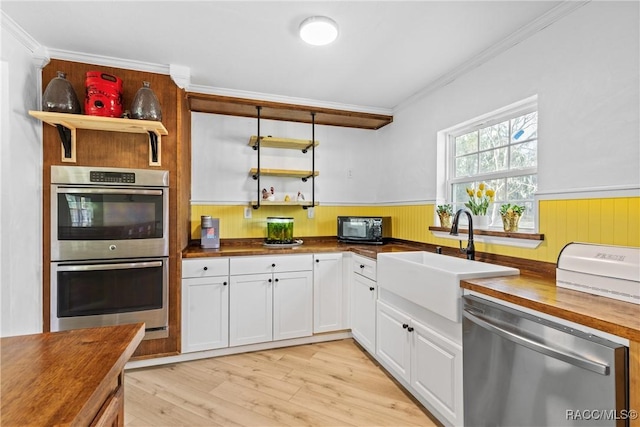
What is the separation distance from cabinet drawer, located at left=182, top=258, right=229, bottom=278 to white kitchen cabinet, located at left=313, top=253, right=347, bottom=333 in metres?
0.79

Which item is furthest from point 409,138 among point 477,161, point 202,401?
point 202,401

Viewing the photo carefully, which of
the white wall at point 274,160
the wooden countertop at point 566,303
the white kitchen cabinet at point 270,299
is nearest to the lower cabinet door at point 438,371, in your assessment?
the wooden countertop at point 566,303

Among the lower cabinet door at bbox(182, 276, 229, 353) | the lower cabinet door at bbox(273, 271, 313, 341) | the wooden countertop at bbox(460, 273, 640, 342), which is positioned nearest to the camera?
the wooden countertop at bbox(460, 273, 640, 342)

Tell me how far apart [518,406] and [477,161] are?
1797mm

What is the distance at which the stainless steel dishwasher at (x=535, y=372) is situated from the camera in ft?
3.27

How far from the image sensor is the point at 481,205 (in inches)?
89.4

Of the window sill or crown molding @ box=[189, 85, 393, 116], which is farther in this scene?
crown molding @ box=[189, 85, 393, 116]

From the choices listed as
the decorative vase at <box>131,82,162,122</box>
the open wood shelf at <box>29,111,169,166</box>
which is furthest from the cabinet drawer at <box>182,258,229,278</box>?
the decorative vase at <box>131,82,162,122</box>

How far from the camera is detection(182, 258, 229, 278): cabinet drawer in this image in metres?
2.49

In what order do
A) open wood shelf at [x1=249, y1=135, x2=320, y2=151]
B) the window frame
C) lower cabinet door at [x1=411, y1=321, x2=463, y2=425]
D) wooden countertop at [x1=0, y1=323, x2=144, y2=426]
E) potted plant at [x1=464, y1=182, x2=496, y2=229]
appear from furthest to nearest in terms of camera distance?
1. open wood shelf at [x1=249, y1=135, x2=320, y2=151]
2. potted plant at [x1=464, y1=182, x2=496, y2=229]
3. the window frame
4. lower cabinet door at [x1=411, y1=321, x2=463, y2=425]
5. wooden countertop at [x1=0, y1=323, x2=144, y2=426]

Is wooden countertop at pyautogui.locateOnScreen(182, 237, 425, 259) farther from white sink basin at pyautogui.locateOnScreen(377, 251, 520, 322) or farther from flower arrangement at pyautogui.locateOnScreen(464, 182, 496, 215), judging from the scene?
flower arrangement at pyautogui.locateOnScreen(464, 182, 496, 215)

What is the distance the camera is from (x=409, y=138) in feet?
10.2

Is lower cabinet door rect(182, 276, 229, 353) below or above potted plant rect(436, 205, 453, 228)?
below

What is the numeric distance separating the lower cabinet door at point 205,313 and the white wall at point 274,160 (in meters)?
0.93
